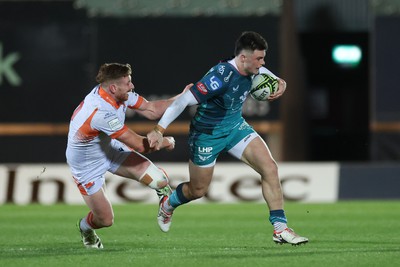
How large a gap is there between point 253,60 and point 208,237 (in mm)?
2306

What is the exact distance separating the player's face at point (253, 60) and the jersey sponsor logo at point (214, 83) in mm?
274

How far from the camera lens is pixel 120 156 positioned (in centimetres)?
1155

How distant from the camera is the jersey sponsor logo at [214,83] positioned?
11.1 metres

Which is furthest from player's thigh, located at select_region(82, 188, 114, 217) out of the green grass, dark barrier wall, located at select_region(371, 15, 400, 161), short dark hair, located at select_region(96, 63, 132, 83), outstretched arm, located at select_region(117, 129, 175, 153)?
dark barrier wall, located at select_region(371, 15, 400, 161)

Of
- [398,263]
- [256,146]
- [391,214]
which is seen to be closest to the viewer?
[398,263]

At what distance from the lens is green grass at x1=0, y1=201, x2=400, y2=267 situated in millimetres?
10141

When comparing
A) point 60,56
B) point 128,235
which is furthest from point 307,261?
point 60,56

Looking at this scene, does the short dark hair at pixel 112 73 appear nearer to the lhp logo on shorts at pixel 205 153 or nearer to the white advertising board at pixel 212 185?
the lhp logo on shorts at pixel 205 153

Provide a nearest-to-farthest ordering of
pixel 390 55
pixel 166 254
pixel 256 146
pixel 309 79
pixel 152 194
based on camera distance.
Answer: pixel 166 254, pixel 256 146, pixel 152 194, pixel 390 55, pixel 309 79

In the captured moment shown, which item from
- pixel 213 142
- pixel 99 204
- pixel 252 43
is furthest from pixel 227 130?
pixel 99 204

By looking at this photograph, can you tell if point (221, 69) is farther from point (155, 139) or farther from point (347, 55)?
point (347, 55)

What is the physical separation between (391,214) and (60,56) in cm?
626

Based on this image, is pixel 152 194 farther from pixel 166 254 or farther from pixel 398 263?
pixel 398 263

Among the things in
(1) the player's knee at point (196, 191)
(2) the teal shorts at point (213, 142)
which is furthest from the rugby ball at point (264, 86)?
(1) the player's knee at point (196, 191)
